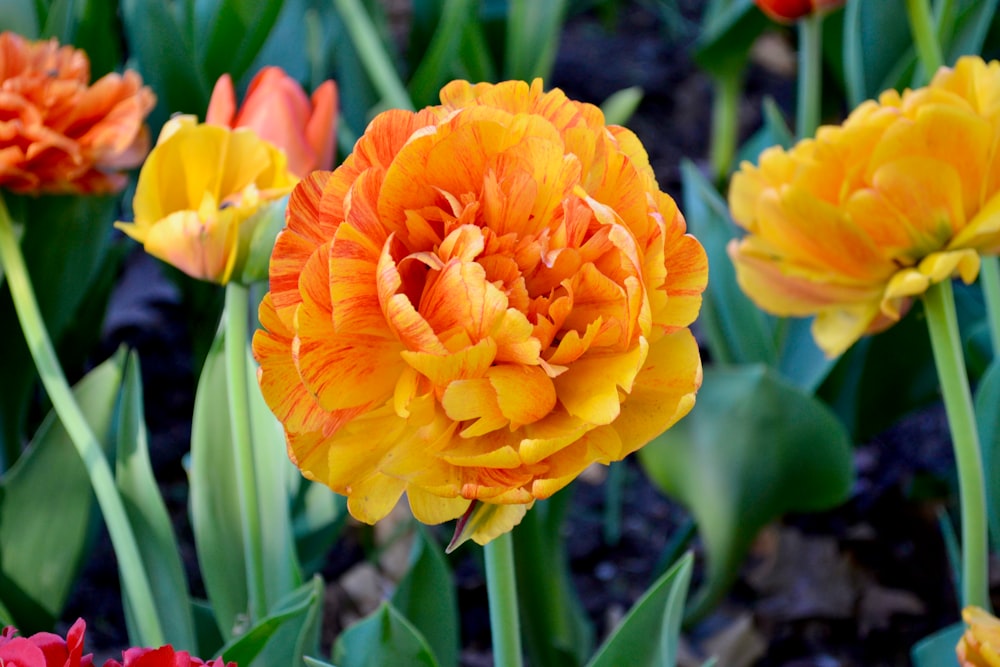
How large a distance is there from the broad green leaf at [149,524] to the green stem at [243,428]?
0.23 feet

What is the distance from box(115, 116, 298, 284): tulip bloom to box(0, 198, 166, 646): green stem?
105 millimetres

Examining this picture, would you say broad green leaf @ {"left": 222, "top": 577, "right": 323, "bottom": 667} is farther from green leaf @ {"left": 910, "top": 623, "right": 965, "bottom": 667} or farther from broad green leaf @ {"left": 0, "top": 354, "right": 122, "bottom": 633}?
green leaf @ {"left": 910, "top": 623, "right": 965, "bottom": 667}

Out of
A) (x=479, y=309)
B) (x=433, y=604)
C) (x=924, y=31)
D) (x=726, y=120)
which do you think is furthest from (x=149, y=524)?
(x=726, y=120)

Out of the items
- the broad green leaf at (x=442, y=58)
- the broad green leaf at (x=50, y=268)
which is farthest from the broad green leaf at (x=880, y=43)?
the broad green leaf at (x=50, y=268)

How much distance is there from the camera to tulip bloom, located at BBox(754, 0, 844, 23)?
37.7 inches

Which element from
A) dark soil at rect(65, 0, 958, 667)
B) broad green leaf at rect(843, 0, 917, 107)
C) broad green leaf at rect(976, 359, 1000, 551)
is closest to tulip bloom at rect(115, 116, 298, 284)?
broad green leaf at rect(976, 359, 1000, 551)

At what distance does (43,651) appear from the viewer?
0.42m

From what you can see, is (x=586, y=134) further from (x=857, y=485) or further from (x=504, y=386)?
(x=857, y=485)

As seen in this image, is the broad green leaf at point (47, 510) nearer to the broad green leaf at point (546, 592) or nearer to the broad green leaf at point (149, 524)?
the broad green leaf at point (149, 524)

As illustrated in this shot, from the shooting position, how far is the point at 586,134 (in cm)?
40

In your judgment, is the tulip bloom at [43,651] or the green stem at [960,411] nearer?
the tulip bloom at [43,651]

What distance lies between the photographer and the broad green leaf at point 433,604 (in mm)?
731

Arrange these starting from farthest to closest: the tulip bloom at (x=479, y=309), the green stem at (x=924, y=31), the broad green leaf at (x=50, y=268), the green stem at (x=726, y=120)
A: the green stem at (x=726, y=120), the broad green leaf at (x=50, y=268), the green stem at (x=924, y=31), the tulip bloom at (x=479, y=309)

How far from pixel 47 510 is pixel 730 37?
3.18ft
